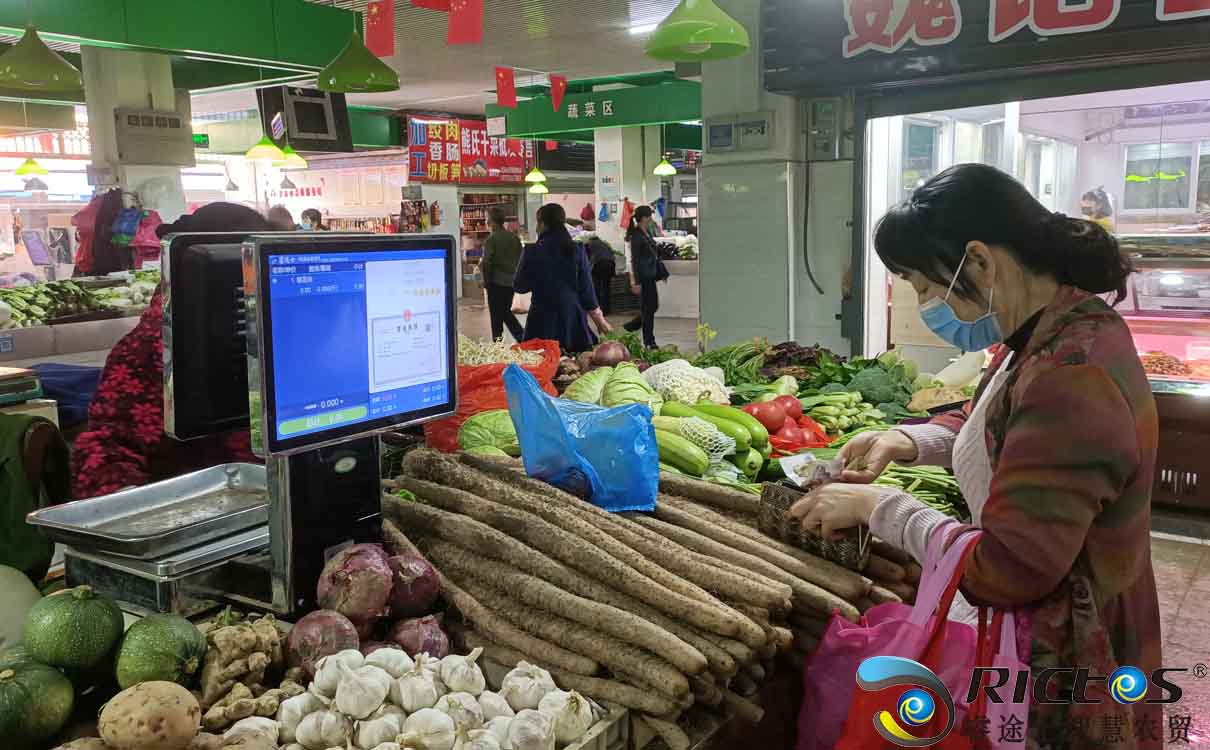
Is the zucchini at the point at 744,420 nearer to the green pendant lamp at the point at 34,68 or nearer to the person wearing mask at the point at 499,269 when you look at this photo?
the green pendant lamp at the point at 34,68

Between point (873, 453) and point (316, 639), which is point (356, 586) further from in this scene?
point (873, 453)

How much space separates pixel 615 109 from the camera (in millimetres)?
14812

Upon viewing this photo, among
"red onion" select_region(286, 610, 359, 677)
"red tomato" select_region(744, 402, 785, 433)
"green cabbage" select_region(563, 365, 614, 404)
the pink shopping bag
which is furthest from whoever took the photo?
"green cabbage" select_region(563, 365, 614, 404)

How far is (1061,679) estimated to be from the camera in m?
1.52

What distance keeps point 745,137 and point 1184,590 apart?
400cm

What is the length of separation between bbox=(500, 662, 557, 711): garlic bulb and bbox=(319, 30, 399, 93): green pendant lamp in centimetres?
475

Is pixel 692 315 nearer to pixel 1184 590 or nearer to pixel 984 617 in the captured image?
pixel 1184 590

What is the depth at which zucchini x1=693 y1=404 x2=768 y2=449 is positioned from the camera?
3143 millimetres

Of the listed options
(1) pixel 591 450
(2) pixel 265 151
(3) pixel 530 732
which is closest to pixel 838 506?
(1) pixel 591 450

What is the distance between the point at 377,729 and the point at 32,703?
483mm

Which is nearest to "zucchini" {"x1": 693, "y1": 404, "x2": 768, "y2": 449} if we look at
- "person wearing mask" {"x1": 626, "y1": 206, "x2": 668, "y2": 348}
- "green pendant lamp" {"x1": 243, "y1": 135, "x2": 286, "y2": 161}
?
"person wearing mask" {"x1": 626, "y1": 206, "x2": 668, "y2": 348}

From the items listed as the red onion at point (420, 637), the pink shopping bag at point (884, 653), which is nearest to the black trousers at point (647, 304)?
the pink shopping bag at point (884, 653)

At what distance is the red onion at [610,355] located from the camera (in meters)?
4.32

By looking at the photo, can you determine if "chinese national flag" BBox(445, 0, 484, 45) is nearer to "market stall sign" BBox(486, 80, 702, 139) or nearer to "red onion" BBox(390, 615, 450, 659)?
"red onion" BBox(390, 615, 450, 659)
